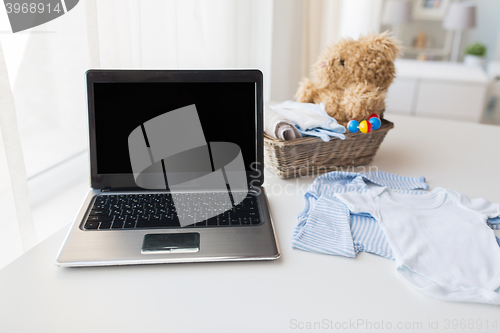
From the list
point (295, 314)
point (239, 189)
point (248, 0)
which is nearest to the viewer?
point (295, 314)

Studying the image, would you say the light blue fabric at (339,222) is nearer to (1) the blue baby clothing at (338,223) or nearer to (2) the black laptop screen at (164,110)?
(1) the blue baby clothing at (338,223)

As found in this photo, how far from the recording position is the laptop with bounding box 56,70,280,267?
65 centimetres

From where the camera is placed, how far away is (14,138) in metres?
0.65

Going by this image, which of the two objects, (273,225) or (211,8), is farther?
(211,8)

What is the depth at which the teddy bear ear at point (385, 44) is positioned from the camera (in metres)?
0.93

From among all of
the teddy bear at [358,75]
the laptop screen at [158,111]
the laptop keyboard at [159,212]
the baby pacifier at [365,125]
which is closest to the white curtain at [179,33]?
the laptop screen at [158,111]

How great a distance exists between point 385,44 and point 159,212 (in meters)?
0.69

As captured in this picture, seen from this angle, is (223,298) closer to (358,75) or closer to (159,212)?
(159,212)

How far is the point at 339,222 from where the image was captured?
666 mm

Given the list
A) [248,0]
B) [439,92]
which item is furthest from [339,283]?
[439,92]

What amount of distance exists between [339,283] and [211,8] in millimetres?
1017

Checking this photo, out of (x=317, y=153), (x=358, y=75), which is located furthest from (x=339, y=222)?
(x=358, y=75)

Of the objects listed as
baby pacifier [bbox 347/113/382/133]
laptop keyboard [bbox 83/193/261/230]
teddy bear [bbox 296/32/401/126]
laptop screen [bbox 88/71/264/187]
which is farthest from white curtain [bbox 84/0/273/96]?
baby pacifier [bbox 347/113/382/133]

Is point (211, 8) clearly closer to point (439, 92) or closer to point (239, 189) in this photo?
point (239, 189)
